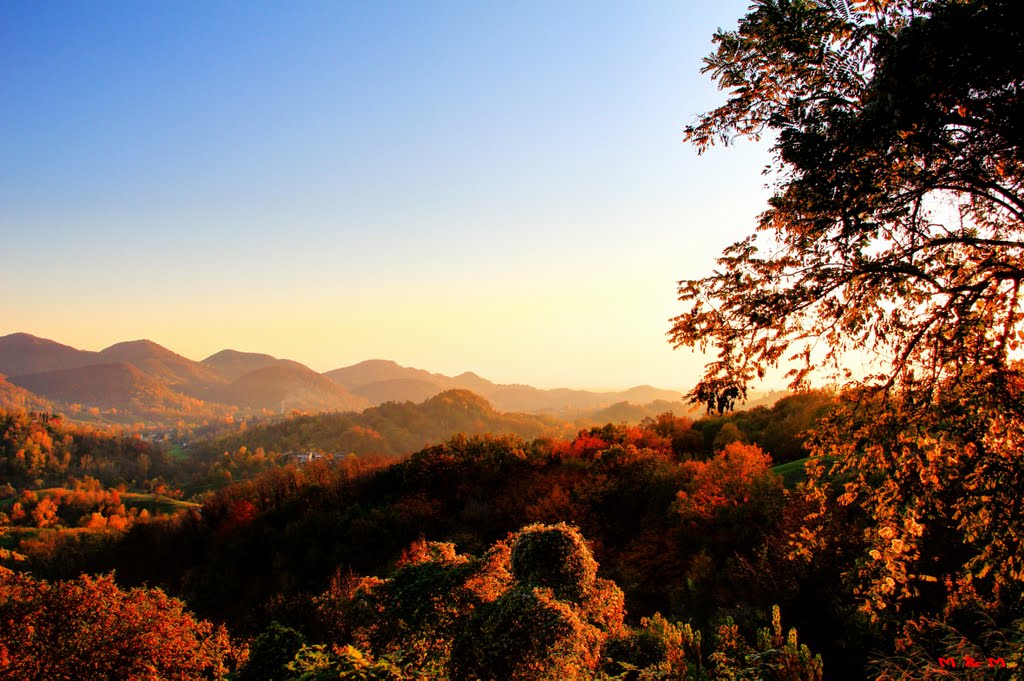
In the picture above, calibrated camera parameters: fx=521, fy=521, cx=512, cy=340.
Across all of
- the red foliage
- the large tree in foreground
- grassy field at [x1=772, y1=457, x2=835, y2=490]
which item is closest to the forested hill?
grassy field at [x1=772, y1=457, x2=835, y2=490]

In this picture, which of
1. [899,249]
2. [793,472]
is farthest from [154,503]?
[899,249]

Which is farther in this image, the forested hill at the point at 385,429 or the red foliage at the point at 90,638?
the forested hill at the point at 385,429

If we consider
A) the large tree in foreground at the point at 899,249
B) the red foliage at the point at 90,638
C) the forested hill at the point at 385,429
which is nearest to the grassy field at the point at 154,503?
the forested hill at the point at 385,429

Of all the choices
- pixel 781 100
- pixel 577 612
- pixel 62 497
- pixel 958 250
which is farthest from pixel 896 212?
pixel 62 497

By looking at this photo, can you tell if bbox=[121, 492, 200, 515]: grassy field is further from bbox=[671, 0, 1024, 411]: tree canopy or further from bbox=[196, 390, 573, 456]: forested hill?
bbox=[671, 0, 1024, 411]: tree canopy

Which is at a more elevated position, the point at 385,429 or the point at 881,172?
the point at 881,172

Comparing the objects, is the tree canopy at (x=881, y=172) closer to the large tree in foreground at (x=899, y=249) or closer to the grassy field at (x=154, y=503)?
the large tree in foreground at (x=899, y=249)

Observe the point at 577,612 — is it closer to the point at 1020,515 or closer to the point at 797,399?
the point at 1020,515

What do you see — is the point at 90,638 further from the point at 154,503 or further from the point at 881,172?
the point at 154,503

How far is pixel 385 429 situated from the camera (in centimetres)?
17688

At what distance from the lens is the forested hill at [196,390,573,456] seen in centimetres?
16462

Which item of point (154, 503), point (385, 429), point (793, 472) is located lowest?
point (154, 503)

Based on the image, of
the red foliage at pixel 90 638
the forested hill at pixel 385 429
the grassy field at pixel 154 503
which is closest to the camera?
the red foliage at pixel 90 638

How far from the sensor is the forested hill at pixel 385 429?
164625 mm
